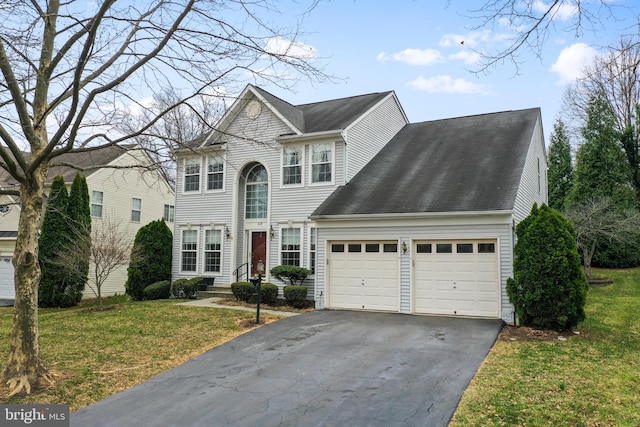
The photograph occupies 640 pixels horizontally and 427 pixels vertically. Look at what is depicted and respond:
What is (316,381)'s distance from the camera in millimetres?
7191

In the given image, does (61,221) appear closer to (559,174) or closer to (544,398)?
(544,398)

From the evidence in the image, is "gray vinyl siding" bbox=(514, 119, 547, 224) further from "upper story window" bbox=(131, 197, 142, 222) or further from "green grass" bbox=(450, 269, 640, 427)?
"upper story window" bbox=(131, 197, 142, 222)

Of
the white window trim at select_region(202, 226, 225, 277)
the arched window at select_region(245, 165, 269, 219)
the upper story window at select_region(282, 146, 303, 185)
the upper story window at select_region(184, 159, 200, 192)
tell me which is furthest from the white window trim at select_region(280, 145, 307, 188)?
the upper story window at select_region(184, 159, 200, 192)

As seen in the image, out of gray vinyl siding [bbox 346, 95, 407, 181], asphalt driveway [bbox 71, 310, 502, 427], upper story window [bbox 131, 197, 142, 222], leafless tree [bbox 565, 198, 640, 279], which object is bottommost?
asphalt driveway [bbox 71, 310, 502, 427]

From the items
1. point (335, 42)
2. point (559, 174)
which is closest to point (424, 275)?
point (335, 42)

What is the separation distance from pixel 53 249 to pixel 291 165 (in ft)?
33.8

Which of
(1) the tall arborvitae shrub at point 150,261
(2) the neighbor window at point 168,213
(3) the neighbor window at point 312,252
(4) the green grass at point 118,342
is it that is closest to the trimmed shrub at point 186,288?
(1) the tall arborvitae shrub at point 150,261

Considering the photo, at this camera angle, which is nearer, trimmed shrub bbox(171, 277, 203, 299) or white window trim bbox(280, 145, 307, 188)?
white window trim bbox(280, 145, 307, 188)

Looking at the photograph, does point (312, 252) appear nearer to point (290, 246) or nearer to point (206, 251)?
point (290, 246)

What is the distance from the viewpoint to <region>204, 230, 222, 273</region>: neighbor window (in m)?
17.5

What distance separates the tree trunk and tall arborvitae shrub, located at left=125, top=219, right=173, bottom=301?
10427 mm

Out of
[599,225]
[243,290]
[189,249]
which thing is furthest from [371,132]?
[599,225]

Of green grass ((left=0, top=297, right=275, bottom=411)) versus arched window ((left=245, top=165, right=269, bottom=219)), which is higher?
arched window ((left=245, top=165, right=269, bottom=219))

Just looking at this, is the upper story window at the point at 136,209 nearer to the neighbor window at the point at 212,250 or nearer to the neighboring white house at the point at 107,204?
the neighboring white house at the point at 107,204
